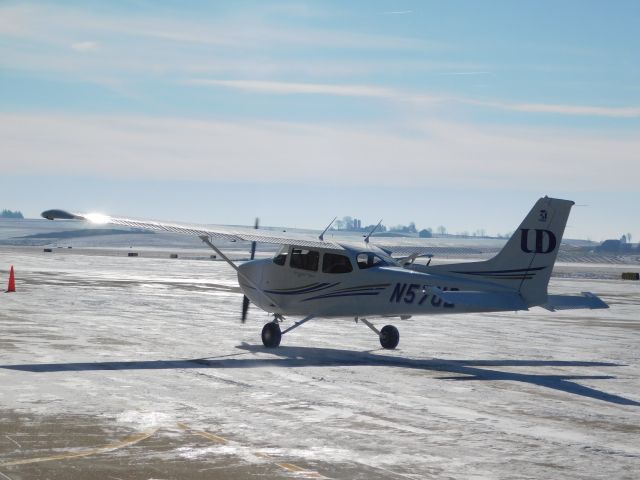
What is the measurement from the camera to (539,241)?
64.3 feet

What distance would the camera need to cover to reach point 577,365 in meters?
19.5

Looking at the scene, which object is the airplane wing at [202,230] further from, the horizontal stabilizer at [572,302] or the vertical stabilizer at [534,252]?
the horizontal stabilizer at [572,302]

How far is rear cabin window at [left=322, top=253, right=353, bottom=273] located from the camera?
20.8m

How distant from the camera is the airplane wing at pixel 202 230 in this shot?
19239 mm

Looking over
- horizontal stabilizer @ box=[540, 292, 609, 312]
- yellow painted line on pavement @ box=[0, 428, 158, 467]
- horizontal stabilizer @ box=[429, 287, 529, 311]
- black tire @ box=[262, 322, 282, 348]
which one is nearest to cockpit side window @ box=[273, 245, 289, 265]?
black tire @ box=[262, 322, 282, 348]

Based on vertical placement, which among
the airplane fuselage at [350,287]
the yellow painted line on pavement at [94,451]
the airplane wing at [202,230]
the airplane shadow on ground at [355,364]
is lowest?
the yellow painted line on pavement at [94,451]

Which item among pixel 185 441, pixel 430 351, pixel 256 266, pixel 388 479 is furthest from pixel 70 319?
pixel 388 479

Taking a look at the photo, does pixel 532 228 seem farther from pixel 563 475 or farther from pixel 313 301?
pixel 563 475

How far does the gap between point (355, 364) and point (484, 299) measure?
9.52 ft

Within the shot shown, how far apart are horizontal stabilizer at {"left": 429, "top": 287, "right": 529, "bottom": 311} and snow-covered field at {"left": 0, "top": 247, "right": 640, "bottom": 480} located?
4.13 ft

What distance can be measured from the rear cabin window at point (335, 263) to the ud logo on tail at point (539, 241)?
3.82 m

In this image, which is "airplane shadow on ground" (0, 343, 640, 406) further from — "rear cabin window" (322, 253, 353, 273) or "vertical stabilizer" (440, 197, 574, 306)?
"rear cabin window" (322, 253, 353, 273)

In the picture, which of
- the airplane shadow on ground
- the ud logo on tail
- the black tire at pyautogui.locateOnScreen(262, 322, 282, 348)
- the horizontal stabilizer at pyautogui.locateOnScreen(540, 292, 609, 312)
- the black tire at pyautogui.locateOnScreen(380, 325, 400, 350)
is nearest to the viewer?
the airplane shadow on ground

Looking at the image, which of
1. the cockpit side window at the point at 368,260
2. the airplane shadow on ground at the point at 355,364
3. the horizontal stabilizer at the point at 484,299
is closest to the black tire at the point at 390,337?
the airplane shadow on ground at the point at 355,364
